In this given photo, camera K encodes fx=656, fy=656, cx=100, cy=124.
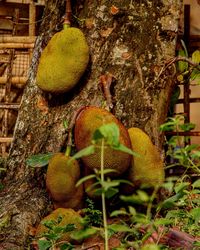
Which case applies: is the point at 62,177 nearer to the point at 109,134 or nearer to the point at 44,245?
the point at 44,245

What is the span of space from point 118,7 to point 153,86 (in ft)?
1.17

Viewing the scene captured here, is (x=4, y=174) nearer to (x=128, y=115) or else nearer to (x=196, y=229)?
(x=128, y=115)

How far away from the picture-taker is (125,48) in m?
2.67

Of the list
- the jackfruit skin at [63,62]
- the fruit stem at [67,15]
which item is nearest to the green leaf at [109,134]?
the jackfruit skin at [63,62]

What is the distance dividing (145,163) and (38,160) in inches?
16.1

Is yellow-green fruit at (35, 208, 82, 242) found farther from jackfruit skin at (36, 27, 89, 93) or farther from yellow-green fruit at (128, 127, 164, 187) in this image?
jackfruit skin at (36, 27, 89, 93)

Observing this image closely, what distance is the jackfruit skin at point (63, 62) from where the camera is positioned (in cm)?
252

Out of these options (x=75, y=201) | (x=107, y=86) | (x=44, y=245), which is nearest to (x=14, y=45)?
(x=107, y=86)

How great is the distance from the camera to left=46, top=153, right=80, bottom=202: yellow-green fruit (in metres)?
2.34

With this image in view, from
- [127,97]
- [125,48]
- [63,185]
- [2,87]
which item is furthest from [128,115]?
[2,87]

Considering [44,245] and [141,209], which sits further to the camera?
[141,209]

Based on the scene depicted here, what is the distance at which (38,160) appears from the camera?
2488 millimetres

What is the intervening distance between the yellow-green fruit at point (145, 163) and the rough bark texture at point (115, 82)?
7.9 inches

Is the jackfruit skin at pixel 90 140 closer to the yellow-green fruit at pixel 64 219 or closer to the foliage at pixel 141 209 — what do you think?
the foliage at pixel 141 209
